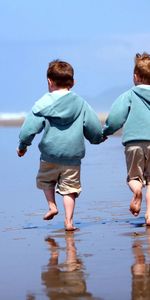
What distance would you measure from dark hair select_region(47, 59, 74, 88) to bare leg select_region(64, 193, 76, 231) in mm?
870

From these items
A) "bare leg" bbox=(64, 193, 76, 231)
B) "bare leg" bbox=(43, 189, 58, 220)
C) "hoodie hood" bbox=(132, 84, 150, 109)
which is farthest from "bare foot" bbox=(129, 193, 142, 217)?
"hoodie hood" bbox=(132, 84, 150, 109)

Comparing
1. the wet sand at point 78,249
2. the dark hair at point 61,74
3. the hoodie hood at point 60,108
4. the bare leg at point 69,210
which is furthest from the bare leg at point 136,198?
the dark hair at point 61,74

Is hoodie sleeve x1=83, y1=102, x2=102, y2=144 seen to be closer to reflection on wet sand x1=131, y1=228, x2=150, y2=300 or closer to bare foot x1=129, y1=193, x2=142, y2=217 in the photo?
bare foot x1=129, y1=193, x2=142, y2=217

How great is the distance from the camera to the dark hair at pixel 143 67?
6480 millimetres

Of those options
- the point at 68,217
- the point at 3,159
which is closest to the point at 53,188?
the point at 68,217

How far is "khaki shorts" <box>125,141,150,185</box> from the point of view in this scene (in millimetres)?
6422

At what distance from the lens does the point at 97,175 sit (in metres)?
10.6

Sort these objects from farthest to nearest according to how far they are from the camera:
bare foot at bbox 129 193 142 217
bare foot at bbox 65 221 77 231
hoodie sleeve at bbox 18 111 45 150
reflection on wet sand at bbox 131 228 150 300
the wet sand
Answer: hoodie sleeve at bbox 18 111 45 150 → bare foot at bbox 129 193 142 217 → bare foot at bbox 65 221 77 231 → the wet sand → reflection on wet sand at bbox 131 228 150 300

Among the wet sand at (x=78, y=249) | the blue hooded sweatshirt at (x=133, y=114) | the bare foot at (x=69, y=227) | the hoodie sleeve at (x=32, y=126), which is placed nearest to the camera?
the wet sand at (x=78, y=249)

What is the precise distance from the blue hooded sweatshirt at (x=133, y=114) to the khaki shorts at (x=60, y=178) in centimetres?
48

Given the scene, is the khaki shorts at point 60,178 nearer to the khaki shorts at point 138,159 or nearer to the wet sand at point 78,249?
the wet sand at point 78,249

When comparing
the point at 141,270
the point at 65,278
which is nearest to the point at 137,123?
the point at 141,270

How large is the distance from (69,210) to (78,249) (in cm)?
120

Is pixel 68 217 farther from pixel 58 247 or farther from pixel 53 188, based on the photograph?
pixel 58 247
